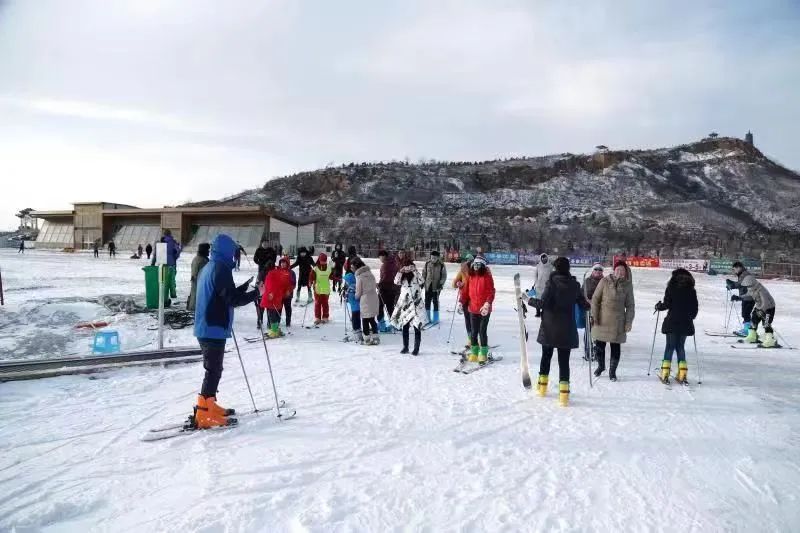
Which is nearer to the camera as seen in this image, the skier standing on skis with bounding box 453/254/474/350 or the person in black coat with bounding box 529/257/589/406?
the person in black coat with bounding box 529/257/589/406

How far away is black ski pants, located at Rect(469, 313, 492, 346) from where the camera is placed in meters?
7.54

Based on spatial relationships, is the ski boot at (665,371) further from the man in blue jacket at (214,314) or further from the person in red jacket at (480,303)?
the man in blue jacket at (214,314)

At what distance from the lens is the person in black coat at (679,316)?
264 inches

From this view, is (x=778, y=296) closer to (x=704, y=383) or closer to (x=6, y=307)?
(x=704, y=383)

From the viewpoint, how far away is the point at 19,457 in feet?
13.7

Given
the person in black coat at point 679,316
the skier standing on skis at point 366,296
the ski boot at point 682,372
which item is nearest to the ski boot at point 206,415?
the skier standing on skis at point 366,296

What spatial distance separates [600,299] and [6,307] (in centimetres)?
1327

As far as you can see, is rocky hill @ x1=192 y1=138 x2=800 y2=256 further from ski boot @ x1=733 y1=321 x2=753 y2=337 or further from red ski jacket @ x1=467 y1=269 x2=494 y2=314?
red ski jacket @ x1=467 y1=269 x2=494 y2=314

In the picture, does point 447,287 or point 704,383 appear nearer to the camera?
point 704,383

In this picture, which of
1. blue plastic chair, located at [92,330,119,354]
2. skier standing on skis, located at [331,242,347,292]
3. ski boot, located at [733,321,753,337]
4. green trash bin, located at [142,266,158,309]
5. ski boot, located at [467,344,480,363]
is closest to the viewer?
ski boot, located at [467,344,480,363]

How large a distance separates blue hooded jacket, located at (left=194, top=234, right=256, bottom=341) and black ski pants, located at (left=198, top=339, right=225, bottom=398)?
0.07m

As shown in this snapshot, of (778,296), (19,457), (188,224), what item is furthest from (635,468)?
(188,224)

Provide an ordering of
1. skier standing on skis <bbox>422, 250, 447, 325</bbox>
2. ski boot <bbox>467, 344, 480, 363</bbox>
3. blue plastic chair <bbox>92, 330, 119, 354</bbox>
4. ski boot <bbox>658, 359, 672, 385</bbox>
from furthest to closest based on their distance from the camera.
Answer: skier standing on skis <bbox>422, 250, 447, 325</bbox> → blue plastic chair <bbox>92, 330, 119, 354</bbox> → ski boot <bbox>467, 344, 480, 363</bbox> → ski boot <bbox>658, 359, 672, 385</bbox>

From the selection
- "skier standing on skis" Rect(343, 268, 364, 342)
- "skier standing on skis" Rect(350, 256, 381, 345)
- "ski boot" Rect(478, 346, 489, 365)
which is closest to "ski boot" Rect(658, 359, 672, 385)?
"ski boot" Rect(478, 346, 489, 365)
